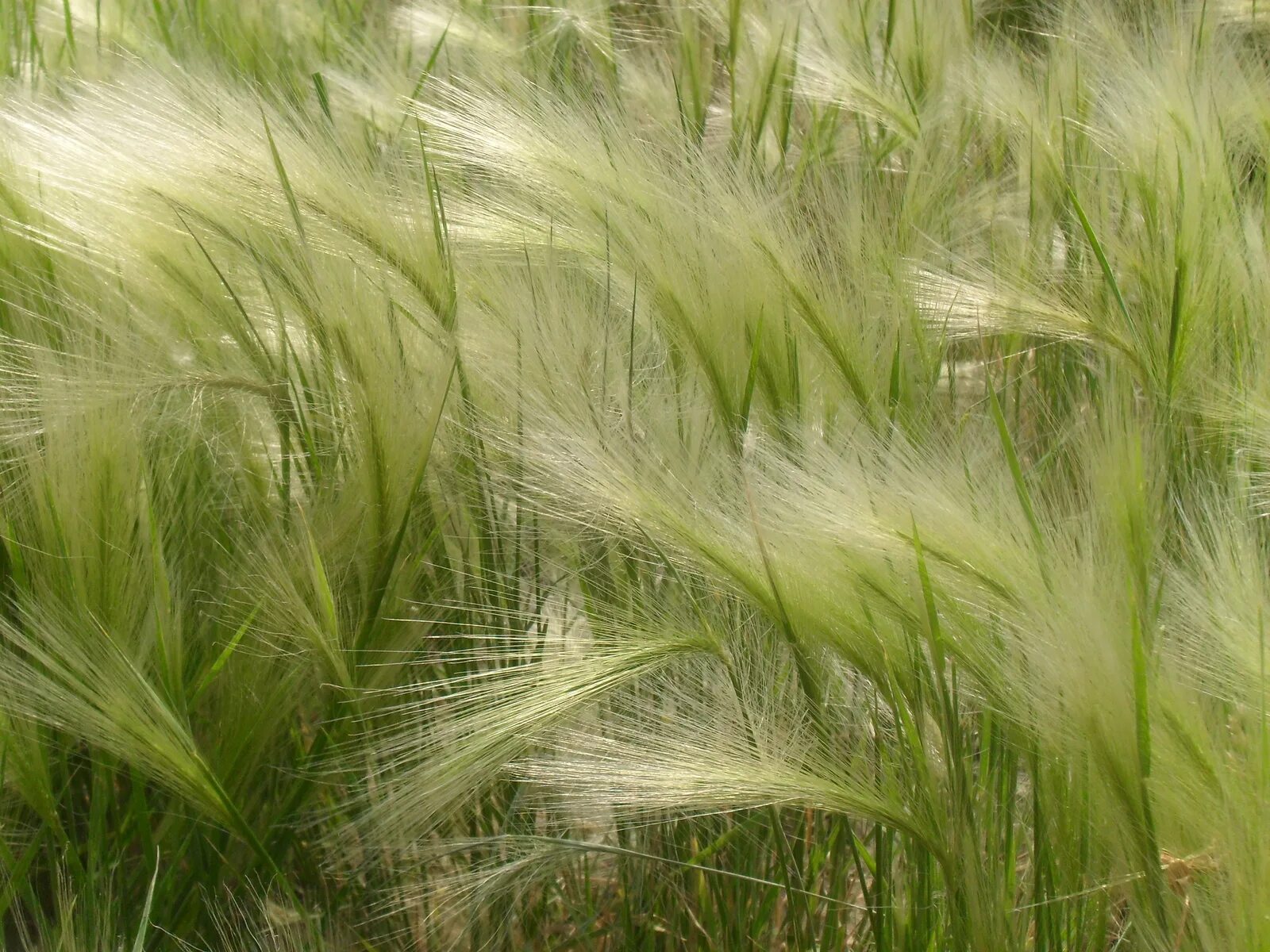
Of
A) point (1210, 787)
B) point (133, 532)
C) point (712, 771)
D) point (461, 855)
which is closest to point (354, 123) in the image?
point (133, 532)

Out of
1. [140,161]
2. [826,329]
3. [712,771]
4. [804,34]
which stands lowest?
[712,771]

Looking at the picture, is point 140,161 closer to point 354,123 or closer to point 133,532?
point 133,532

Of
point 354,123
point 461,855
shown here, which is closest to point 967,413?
point 461,855

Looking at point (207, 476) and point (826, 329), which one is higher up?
point (826, 329)

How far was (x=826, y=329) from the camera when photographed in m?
0.87

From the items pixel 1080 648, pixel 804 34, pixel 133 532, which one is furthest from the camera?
pixel 804 34

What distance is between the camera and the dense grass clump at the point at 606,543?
0.63 metres

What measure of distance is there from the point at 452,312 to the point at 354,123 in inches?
21.0

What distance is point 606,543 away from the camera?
816 mm

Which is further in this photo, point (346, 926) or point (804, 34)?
point (804, 34)

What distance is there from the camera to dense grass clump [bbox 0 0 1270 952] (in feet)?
2.07

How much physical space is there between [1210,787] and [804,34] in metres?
1.13

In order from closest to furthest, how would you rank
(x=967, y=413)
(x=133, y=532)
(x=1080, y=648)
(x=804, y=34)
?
(x=1080, y=648), (x=133, y=532), (x=967, y=413), (x=804, y=34)

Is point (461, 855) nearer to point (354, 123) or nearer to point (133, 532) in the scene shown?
point (133, 532)
